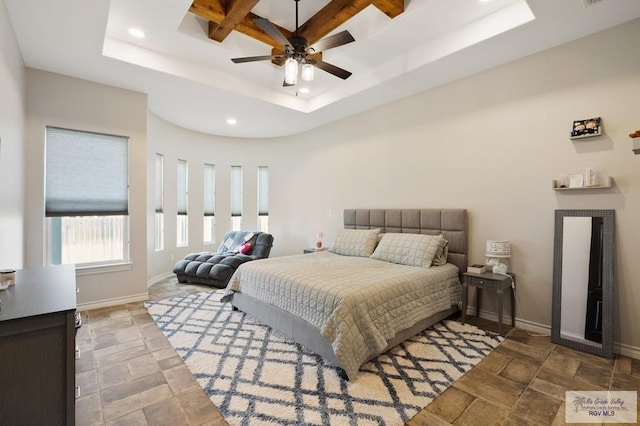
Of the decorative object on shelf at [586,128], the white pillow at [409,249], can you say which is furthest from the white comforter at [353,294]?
the decorative object on shelf at [586,128]

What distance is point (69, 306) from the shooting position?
133cm

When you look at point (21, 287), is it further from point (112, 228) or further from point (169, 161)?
point (169, 161)

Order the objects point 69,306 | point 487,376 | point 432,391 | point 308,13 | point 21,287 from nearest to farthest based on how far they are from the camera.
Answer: point 69,306 → point 21,287 → point 432,391 → point 487,376 → point 308,13

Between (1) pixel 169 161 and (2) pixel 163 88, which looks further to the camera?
(1) pixel 169 161

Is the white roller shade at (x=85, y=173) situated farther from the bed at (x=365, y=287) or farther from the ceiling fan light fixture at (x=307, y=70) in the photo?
the ceiling fan light fixture at (x=307, y=70)

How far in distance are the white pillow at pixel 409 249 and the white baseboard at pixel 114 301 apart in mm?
3205

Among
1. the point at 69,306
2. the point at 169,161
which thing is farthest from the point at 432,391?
the point at 169,161

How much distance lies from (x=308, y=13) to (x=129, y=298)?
408cm

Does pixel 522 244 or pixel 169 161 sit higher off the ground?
pixel 169 161

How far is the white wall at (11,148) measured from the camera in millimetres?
2344

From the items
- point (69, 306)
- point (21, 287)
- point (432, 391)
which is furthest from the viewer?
point (432, 391)

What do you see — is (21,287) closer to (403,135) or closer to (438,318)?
(438,318)

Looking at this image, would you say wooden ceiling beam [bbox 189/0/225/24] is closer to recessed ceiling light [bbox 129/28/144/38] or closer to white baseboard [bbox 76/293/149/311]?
recessed ceiling light [bbox 129/28/144/38]

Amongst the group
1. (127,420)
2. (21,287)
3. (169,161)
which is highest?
(169,161)
